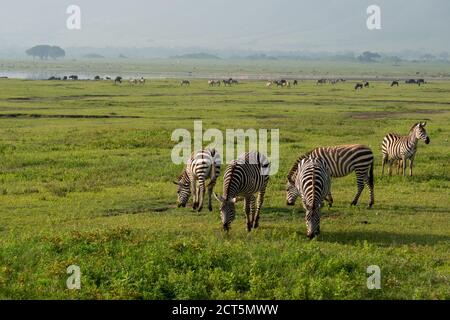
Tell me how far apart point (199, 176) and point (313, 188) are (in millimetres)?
4126

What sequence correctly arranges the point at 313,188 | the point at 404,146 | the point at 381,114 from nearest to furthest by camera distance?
the point at 313,188
the point at 404,146
the point at 381,114

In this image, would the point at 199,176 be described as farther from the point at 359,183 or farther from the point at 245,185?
the point at 359,183

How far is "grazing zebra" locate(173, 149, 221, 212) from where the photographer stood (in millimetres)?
17547

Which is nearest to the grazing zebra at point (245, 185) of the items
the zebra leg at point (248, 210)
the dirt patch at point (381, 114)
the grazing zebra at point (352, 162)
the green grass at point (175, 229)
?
→ the zebra leg at point (248, 210)

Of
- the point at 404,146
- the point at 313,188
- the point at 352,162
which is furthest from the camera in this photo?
the point at 404,146

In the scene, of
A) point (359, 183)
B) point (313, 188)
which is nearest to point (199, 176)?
point (313, 188)

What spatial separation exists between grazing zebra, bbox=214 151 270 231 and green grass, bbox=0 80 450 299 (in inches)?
19.4

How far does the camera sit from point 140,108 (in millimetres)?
50594

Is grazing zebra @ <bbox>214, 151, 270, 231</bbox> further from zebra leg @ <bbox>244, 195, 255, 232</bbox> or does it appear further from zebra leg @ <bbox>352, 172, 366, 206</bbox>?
zebra leg @ <bbox>352, 172, 366, 206</bbox>

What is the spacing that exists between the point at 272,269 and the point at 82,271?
10.5 feet

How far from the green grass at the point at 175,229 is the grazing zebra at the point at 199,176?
454mm

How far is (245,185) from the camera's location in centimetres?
1517

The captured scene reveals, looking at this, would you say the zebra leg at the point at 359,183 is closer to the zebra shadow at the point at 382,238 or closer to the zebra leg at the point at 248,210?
the zebra shadow at the point at 382,238
